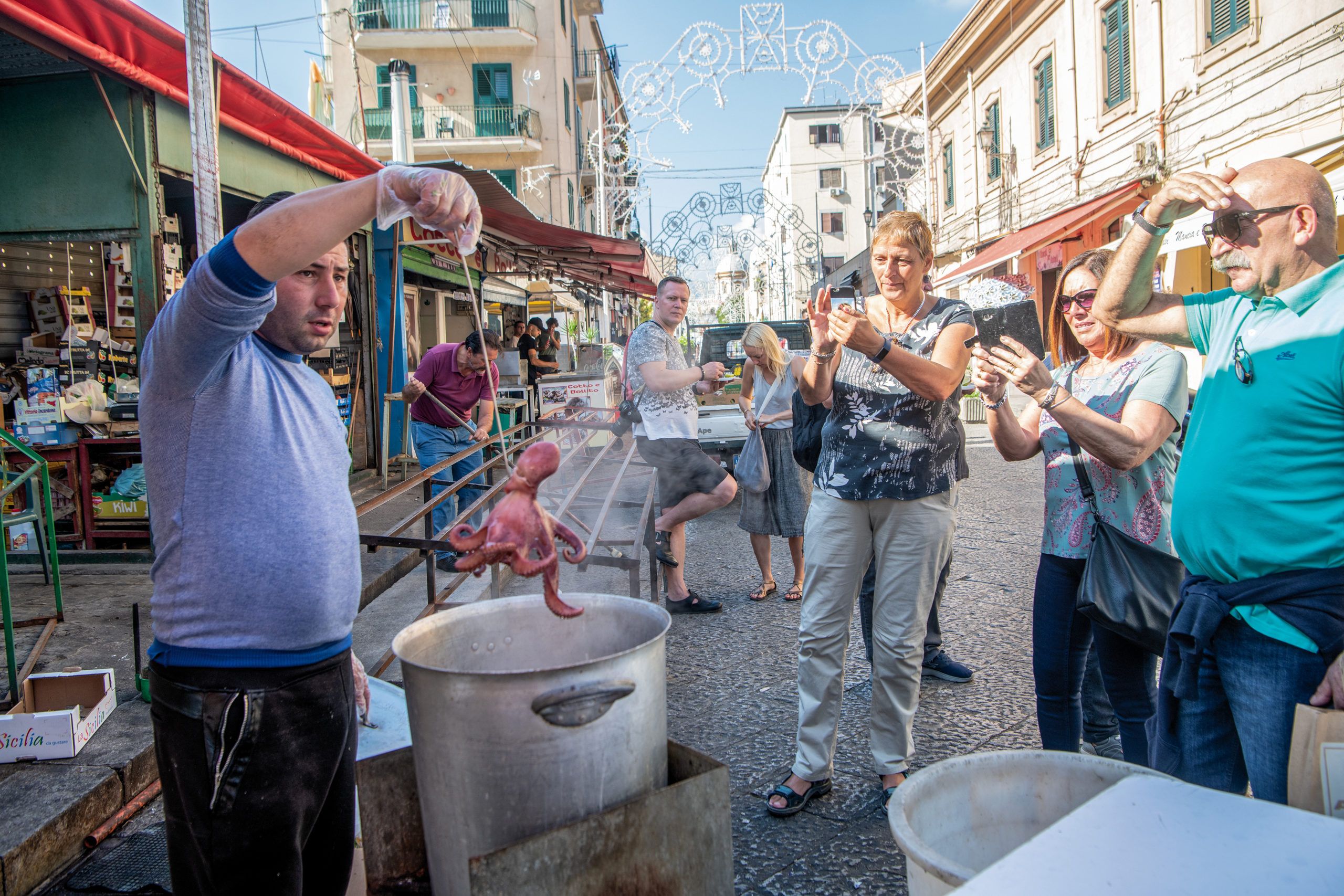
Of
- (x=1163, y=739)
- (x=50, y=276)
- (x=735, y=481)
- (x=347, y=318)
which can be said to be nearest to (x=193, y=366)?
(x=1163, y=739)

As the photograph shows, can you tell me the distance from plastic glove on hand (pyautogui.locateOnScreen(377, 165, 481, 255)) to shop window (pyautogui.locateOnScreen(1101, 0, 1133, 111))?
16401 millimetres

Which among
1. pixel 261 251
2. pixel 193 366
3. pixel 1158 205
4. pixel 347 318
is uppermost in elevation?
pixel 347 318

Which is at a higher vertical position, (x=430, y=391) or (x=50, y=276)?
(x=50, y=276)

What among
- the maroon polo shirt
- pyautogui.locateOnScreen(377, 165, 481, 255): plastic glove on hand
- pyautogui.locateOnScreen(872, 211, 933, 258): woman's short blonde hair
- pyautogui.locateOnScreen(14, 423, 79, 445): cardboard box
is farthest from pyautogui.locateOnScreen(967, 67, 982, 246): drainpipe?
pyautogui.locateOnScreen(377, 165, 481, 255): plastic glove on hand

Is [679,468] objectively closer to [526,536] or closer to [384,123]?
[526,536]

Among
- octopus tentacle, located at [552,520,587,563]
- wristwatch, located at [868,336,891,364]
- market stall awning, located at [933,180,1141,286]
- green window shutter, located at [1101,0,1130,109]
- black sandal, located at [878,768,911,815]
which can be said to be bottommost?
black sandal, located at [878,768,911,815]

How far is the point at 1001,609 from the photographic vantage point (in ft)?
17.6

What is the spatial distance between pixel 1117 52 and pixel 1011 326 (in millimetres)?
15429

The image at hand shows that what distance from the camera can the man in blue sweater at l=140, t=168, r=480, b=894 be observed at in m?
1.58

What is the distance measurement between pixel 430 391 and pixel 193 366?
5.40 metres

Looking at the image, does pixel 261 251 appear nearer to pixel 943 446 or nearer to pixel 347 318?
pixel 943 446

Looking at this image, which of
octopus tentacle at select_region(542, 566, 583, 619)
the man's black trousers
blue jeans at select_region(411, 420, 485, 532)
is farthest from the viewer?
blue jeans at select_region(411, 420, 485, 532)

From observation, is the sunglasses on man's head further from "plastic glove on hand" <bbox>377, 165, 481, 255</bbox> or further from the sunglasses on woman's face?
"plastic glove on hand" <bbox>377, 165, 481, 255</bbox>

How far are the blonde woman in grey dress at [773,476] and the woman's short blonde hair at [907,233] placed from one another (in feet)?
8.49
